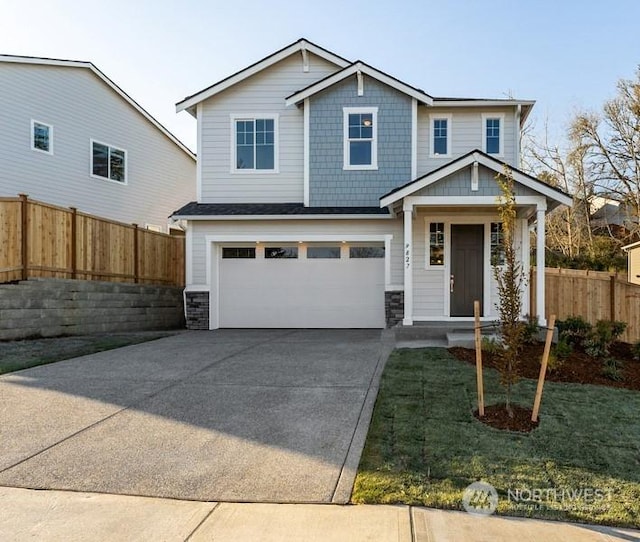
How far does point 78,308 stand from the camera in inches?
436

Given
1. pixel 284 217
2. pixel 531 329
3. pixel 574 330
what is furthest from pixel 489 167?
pixel 284 217

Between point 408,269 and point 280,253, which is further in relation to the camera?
point 280,253

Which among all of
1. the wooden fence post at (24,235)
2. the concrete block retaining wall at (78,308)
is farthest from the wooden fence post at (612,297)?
the wooden fence post at (24,235)

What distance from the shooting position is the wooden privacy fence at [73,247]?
985 cm

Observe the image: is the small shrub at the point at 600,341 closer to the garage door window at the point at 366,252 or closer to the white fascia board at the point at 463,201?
the white fascia board at the point at 463,201

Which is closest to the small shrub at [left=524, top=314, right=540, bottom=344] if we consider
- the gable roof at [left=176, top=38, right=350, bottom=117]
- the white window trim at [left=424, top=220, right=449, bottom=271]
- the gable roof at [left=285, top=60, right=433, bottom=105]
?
the white window trim at [left=424, top=220, right=449, bottom=271]

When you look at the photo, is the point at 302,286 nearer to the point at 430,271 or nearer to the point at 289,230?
the point at 289,230

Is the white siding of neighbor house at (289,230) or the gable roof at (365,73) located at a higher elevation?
the gable roof at (365,73)

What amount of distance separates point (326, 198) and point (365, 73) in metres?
3.28

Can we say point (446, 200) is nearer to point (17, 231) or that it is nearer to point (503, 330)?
point (503, 330)

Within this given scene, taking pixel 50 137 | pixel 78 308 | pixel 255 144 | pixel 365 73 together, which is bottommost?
pixel 78 308

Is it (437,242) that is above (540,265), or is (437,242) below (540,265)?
above

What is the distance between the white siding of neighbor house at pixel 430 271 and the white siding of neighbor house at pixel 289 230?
0.48m

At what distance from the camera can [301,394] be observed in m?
6.05
